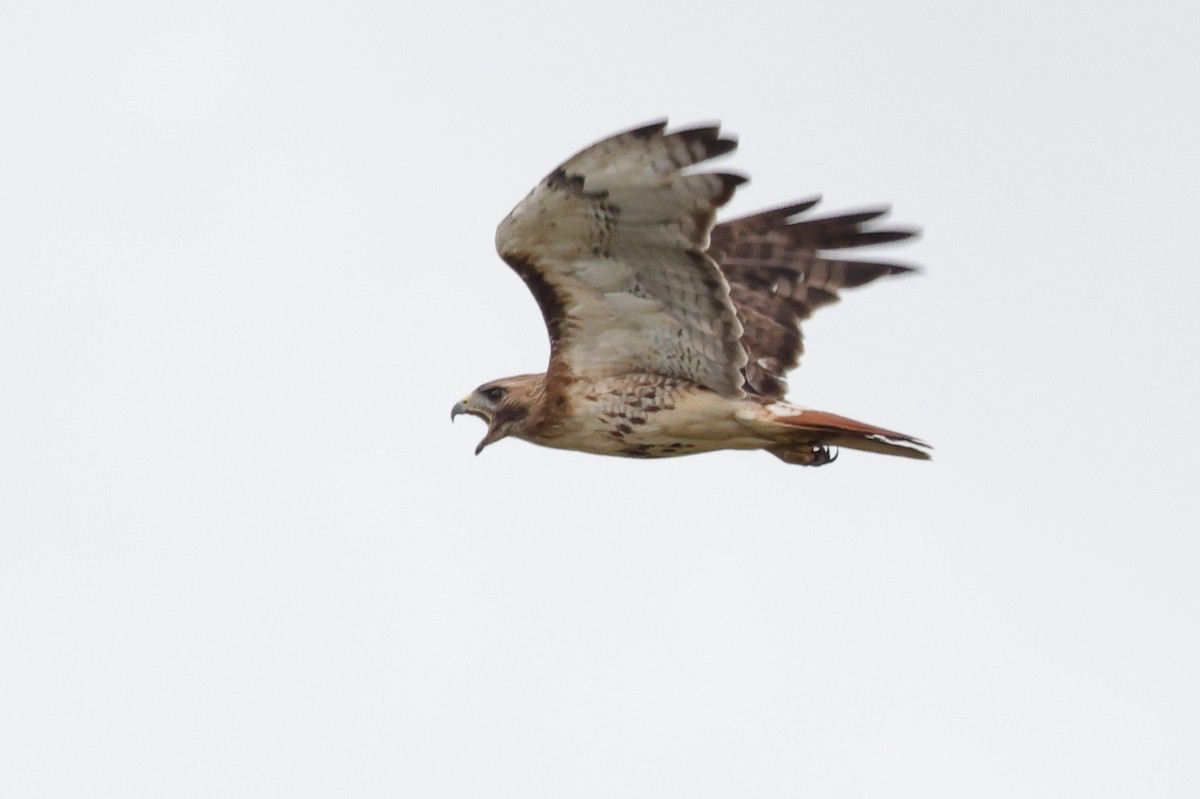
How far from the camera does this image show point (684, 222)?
1025 cm

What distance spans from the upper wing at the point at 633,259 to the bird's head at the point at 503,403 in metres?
0.26

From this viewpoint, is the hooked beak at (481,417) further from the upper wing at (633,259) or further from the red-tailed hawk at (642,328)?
the upper wing at (633,259)

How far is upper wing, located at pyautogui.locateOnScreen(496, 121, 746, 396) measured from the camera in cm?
994

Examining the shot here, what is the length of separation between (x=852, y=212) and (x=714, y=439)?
204 cm

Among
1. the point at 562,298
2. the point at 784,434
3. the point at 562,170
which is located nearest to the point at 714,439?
the point at 784,434

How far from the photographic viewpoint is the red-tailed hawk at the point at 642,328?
10.0 metres

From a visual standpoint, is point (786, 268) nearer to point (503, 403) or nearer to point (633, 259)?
point (503, 403)

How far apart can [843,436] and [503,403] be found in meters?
1.82

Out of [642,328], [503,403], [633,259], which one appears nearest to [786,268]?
[642,328]

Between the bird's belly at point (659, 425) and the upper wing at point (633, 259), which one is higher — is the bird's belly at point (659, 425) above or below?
below

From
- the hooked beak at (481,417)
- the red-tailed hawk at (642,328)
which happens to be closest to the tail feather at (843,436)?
the red-tailed hawk at (642,328)

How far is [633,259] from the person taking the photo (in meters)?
10.5

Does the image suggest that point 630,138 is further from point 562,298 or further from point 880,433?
point 880,433

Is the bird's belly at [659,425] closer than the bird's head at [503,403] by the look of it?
Yes
